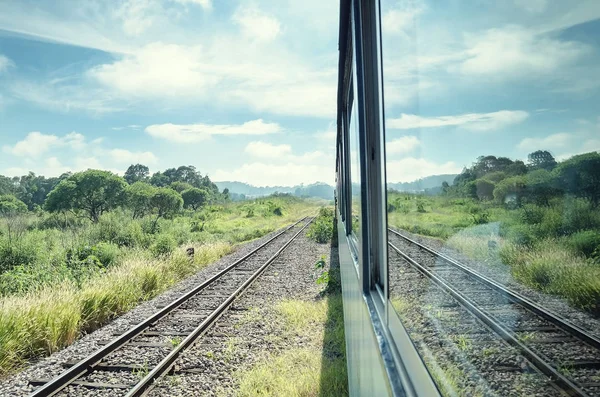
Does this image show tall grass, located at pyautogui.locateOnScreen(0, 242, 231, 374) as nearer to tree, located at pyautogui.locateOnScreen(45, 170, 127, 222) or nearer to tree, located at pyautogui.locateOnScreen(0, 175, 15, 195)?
tree, located at pyautogui.locateOnScreen(45, 170, 127, 222)

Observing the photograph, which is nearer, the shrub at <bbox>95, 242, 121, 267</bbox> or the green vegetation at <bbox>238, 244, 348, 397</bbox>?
the green vegetation at <bbox>238, 244, 348, 397</bbox>

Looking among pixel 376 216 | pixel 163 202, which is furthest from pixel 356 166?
pixel 163 202

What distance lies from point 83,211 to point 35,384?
44585mm

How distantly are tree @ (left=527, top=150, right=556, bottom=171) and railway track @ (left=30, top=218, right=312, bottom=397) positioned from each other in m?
4.55

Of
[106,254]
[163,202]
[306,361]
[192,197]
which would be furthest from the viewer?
[192,197]

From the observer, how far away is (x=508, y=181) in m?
0.56

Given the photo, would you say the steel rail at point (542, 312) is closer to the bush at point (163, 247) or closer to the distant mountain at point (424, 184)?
the distant mountain at point (424, 184)

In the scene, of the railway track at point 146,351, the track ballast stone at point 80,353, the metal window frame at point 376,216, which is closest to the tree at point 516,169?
the metal window frame at point 376,216

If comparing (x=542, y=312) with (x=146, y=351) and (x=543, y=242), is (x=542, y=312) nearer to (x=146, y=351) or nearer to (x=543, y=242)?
(x=543, y=242)

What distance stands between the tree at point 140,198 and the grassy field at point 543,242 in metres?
44.1

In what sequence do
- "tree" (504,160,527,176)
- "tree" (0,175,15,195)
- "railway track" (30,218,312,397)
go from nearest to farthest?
"tree" (504,160,527,176)
"railway track" (30,218,312,397)
"tree" (0,175,15,195)

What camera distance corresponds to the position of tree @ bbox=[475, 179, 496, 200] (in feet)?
2.02

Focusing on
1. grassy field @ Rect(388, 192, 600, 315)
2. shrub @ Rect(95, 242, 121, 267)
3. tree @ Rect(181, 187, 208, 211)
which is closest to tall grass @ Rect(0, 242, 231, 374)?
shrub @ Rect(95, 242, 121, 267)

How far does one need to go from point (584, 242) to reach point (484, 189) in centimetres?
23
